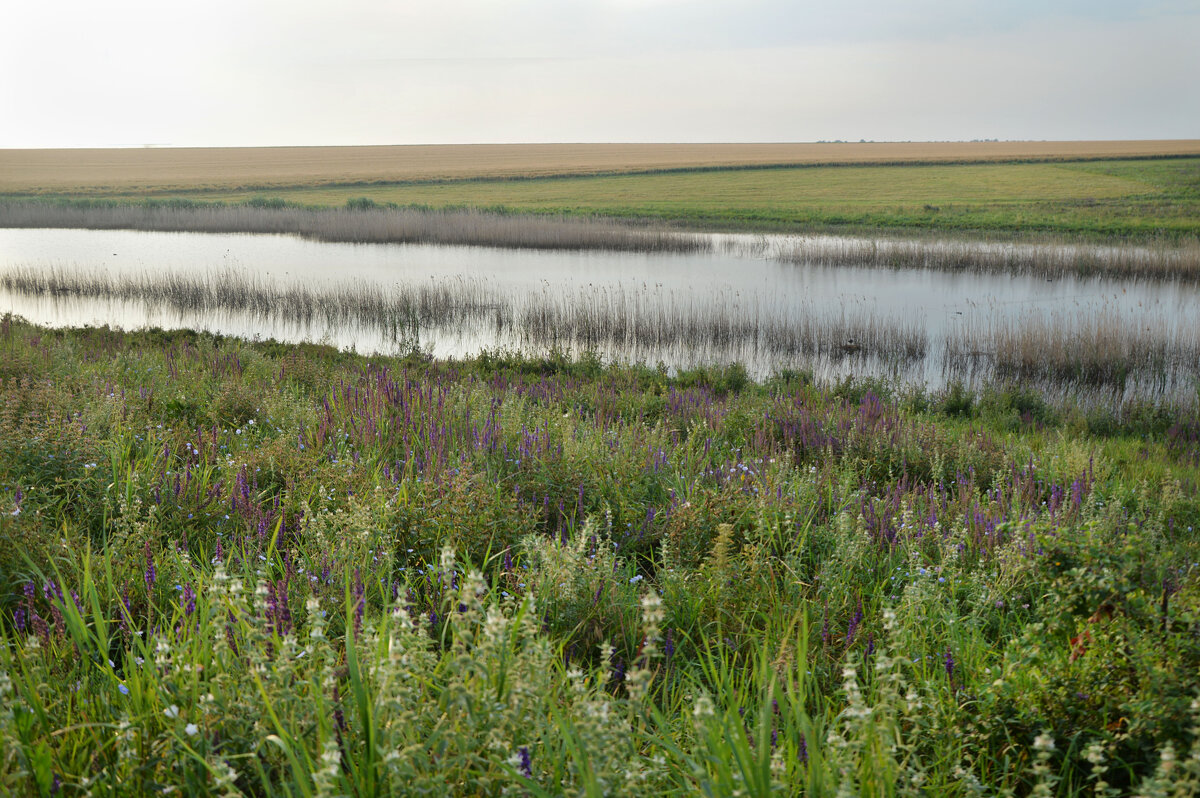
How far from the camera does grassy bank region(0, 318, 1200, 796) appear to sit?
225 cm

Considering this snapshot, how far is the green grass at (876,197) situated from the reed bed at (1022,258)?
7486mm

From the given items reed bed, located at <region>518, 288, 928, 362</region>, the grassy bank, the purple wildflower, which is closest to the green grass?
reed bed, located at <region>518, 288, 928, 362</region>

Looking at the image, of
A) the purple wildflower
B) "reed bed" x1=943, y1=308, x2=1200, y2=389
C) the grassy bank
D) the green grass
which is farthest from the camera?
the green grass

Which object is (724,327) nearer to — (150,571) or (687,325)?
(687,325)

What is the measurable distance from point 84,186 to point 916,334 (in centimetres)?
8328

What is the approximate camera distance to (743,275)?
93.2 feet

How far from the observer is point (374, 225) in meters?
41.9

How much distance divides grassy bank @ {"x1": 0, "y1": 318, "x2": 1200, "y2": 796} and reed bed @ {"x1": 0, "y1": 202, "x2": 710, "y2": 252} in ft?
97.1

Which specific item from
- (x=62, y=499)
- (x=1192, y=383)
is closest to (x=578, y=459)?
(x=62, y=499)

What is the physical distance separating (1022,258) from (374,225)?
1214 inches

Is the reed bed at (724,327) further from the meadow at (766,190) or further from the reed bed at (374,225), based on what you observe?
the meadow at (766,190)

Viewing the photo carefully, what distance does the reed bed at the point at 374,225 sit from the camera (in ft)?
123

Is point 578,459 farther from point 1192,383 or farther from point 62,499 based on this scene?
point 1192,383

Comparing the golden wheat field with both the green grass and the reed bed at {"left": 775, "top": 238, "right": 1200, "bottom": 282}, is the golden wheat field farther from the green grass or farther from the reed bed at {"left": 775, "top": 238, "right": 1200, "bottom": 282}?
the reed bed at {"left": 775, "top": 238, "right": 1200, "bottom": 282}
